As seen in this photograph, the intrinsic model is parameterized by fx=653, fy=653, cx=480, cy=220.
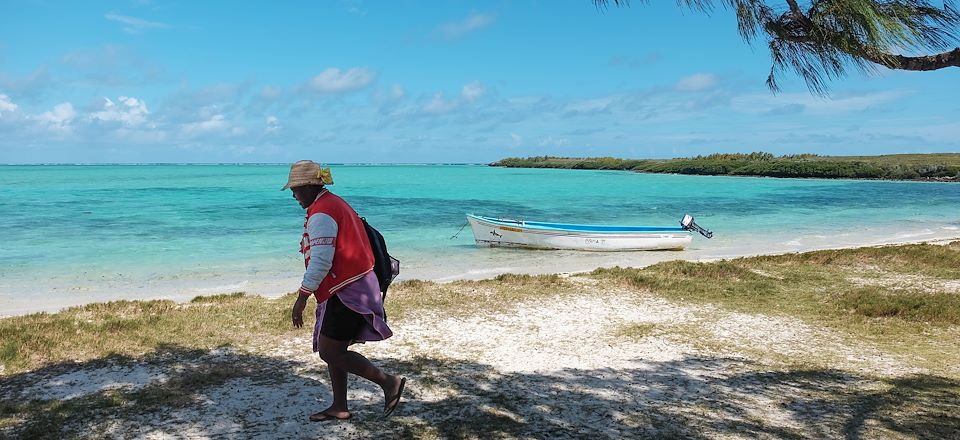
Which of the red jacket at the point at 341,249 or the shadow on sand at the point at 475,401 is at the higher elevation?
the red jacket at the point at 341,249

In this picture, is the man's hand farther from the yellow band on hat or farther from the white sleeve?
the yellow band on hat

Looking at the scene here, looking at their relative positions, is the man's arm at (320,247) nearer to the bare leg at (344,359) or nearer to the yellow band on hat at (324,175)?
the yellow band on hat at (324,175)

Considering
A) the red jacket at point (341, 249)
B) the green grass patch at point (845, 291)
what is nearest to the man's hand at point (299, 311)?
the red jacket at point (341, 249)

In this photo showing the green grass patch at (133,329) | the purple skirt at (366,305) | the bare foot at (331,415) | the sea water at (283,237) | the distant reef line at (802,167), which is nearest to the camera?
the purple skirt at (366,305)

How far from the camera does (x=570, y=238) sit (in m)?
22.3

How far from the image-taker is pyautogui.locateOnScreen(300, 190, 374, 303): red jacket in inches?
163

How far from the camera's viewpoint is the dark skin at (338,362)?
4.30m

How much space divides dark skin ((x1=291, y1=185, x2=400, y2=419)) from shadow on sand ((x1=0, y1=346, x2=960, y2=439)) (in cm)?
17

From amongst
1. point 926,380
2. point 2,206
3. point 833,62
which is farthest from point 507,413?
point 2,206

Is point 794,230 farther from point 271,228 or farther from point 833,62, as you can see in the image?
point 833,62

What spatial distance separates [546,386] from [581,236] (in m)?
16.7

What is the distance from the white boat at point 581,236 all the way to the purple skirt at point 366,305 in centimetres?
1829

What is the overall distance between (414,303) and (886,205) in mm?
45394

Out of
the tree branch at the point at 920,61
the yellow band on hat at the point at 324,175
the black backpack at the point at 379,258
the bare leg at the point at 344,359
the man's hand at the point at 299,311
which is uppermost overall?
the tree branch at the point at 920,61
